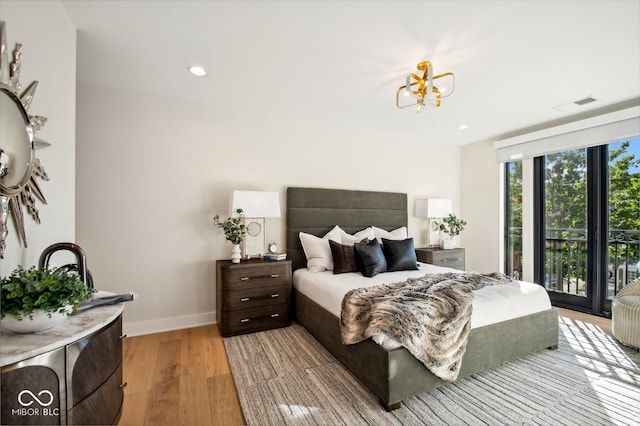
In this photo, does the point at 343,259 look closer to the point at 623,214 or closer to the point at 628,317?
the point at 628,317

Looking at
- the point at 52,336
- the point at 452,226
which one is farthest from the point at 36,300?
the point at 452,226

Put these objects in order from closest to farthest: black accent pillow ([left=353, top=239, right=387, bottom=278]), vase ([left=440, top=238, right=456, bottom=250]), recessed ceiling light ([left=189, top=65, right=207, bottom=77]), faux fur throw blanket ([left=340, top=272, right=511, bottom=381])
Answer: faux fur throw blanket ([left=340, top=272, right=511, bottom=381]) → recessed ceiling light ([left=189, top=65, right=207, bottom=77]) → black accent pillow ([left=353, top=239, right=387, bottom=278]) → vase ([left=440, top=238, right=456, bottom=250])

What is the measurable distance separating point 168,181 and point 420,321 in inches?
111

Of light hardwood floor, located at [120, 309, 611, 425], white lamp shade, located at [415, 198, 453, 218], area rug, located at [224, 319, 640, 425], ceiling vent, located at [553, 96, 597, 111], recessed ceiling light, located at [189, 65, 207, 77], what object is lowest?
light hardwood floor, located at [120, 309, 611, 425]

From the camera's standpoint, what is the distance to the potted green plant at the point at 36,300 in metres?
0.95

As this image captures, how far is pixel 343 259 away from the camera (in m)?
3.13

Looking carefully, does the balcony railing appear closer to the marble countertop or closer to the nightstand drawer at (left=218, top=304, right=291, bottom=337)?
the nightstand drawer at (left=218, top=304, right=291, bottom=337)

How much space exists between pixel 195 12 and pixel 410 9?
4.51 feet

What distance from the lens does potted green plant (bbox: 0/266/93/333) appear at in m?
0.95

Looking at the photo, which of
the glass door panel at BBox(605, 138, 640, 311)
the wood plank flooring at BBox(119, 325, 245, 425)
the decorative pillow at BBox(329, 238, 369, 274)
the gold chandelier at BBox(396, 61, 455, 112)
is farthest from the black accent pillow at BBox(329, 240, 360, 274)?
the glass door panel at BBox(605, 138, 640, 311)

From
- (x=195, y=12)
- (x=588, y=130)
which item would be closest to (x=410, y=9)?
(x=195, y=12)

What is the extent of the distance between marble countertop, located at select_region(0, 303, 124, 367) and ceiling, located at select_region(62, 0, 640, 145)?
182 centimetres

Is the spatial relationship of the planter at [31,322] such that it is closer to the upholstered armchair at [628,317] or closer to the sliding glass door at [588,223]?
the upholstered armchair at [628,317]

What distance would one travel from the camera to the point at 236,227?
3.06 m
